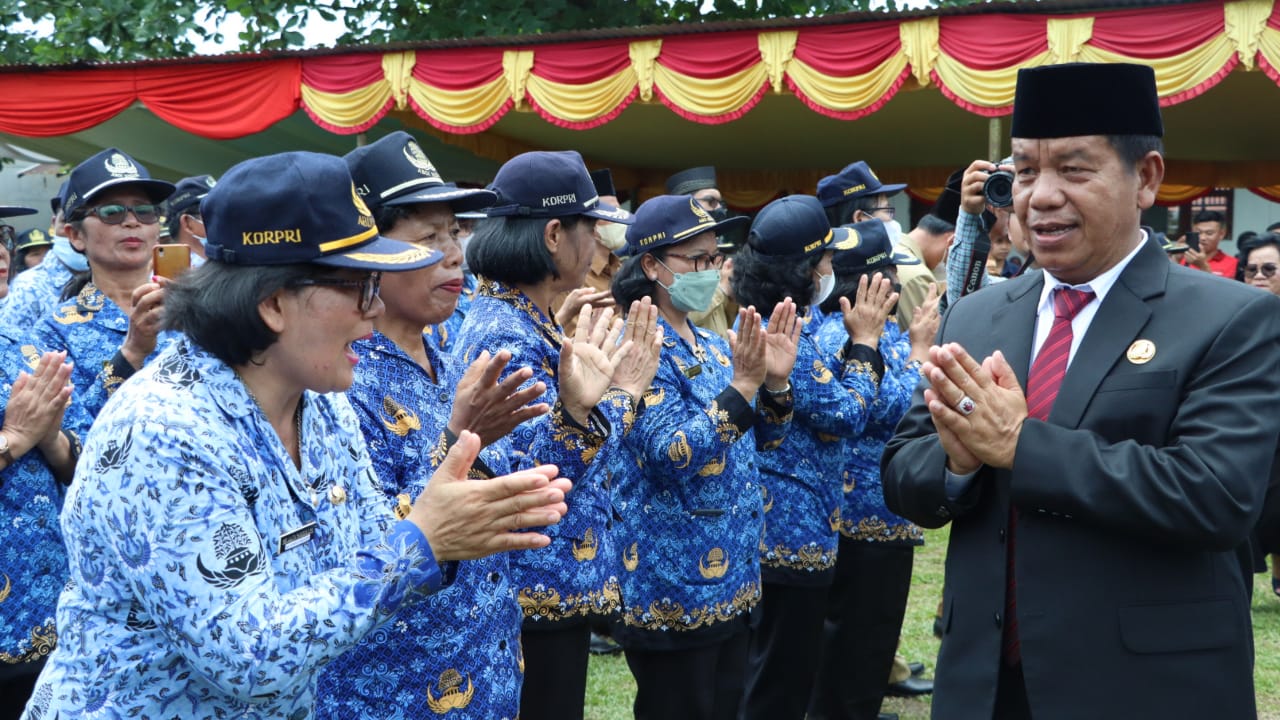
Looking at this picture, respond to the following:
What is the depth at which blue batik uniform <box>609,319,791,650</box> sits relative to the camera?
379 centimetres

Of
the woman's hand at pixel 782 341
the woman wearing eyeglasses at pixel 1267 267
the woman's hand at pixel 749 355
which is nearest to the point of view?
the woman's hand at pixel 749 355

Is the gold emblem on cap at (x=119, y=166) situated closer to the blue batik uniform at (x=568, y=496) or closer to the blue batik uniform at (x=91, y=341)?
the blue batik uniform at (x=91, y=341)

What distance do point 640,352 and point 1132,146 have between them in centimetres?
151

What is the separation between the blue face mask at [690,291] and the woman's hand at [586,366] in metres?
0.82

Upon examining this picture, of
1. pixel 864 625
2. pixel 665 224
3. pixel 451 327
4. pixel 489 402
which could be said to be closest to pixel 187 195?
pixel 451 327

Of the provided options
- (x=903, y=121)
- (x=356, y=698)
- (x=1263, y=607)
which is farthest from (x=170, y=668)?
(x=903, y=121)

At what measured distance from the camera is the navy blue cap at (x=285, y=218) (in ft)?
6.75

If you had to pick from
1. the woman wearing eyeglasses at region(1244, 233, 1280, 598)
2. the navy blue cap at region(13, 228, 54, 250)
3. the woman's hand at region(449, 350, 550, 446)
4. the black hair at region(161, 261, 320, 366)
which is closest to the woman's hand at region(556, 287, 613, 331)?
the woman's hand at region(449, 350, 550, 446)

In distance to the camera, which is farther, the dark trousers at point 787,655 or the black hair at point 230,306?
the dark trousers at point 787,655

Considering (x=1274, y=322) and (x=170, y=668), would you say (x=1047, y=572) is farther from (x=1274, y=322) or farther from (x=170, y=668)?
(x=170, y=668)

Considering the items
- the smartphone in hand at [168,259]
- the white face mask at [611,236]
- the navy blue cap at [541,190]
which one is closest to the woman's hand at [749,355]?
the navy blue cap at [541,190]

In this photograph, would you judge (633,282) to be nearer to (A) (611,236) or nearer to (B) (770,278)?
(B) (770,278)

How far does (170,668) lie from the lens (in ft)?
6.35

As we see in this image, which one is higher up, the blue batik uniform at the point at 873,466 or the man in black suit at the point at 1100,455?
the man in black suit at the point at 1100,455
